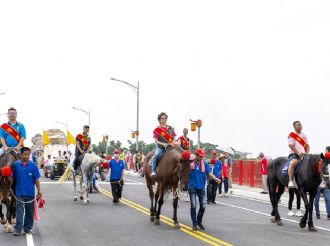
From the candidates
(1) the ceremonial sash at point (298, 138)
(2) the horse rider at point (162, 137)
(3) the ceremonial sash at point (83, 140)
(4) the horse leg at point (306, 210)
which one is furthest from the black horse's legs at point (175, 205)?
(3) the ceremonial sash at point (83, 140)

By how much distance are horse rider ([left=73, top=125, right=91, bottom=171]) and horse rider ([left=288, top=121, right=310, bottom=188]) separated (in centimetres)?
837

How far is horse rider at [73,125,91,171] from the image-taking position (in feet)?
75.2

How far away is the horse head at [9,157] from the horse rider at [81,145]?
25.2ft

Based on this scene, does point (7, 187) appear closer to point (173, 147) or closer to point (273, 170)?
point (173, 147)

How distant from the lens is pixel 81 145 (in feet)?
76.0

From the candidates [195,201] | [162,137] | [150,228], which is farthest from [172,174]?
[150,228]

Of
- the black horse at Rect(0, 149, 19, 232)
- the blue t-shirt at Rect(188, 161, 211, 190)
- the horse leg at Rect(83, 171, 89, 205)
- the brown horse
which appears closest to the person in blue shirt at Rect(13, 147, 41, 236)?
the black horse at Rect(0, 149, 19, 232)

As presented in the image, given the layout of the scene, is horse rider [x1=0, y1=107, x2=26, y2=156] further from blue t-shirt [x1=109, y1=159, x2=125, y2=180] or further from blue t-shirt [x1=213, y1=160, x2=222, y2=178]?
blue t-shirt [x1=213, y1=160, x2=222, y2=178]

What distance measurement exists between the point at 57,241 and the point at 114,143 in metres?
129

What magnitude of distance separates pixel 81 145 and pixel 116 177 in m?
1.77

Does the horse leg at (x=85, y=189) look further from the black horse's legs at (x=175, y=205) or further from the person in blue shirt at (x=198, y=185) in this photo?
the person in blue shirt at (x=198, y=185)

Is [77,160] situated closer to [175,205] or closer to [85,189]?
[85,189]

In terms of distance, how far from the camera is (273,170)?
1814 cm

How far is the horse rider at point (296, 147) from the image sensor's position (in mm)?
16656
